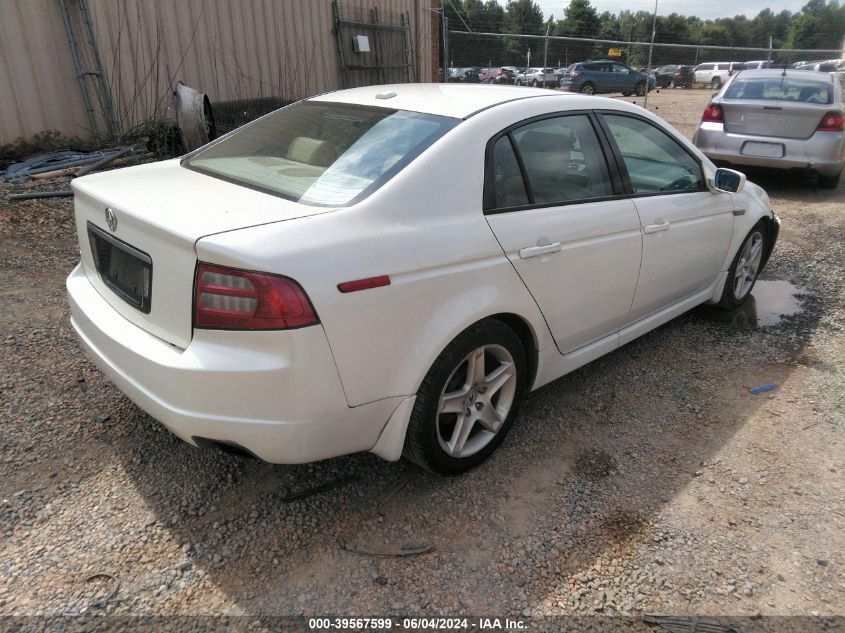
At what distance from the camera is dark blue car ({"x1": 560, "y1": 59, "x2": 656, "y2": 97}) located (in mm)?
24250

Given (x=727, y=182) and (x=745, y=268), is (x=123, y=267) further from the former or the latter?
(x=745, y=268)

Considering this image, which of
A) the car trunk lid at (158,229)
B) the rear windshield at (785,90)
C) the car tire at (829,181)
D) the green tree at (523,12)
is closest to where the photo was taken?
the car trunk lid at (158,229)

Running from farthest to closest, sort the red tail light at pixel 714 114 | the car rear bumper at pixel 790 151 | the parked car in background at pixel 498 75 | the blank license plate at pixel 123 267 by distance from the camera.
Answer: the parked car in background at pixel 498 75 < the red tail light at pixel 714 114 < the car rear bumper at pixel 790 151 < the blank license plate at pixel 123 267

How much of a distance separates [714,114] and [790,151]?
3.53 feet

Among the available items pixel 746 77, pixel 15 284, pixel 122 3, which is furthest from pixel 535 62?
pixel 15 284

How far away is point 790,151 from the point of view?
26.1 feet

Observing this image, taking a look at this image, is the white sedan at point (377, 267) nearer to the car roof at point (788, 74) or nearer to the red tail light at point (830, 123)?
the red tail light at point (830, 123)

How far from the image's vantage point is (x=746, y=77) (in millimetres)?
8773

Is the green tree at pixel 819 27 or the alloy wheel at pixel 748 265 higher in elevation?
the green tree at pixel 819 27

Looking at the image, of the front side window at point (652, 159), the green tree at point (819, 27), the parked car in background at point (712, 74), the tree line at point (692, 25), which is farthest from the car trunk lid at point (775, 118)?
the green tree at point (819, 27)

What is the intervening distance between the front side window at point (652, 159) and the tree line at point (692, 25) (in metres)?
43.5

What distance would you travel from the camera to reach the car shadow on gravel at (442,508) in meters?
2.27

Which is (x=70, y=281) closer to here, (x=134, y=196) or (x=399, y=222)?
(x=134, y=196)

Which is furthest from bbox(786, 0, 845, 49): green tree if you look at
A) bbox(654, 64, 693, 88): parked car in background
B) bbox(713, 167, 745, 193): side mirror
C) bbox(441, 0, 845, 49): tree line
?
bbox(713, 167, 745, 193): side mirror
